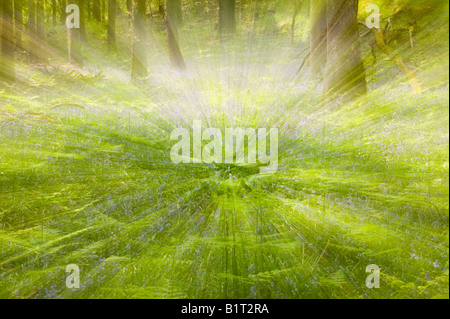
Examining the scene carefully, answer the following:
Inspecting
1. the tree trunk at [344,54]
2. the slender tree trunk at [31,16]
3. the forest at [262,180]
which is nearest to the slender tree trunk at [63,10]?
the slender tree trunk at [31,16]

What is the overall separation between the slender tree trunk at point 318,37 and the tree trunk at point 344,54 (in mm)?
333

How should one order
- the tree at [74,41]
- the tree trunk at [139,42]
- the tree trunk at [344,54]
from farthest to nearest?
the tree at [74,41], the tree trunk at [139,42], the tree trunk at [344,54]

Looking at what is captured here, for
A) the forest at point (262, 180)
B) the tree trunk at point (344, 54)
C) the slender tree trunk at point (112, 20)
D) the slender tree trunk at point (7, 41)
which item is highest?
the slender tree trunk at point (112, 20)

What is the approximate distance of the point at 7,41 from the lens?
9.48m

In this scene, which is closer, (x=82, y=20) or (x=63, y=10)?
(x=63, y=10)

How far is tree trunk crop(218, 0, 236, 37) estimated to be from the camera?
9586 millimetres

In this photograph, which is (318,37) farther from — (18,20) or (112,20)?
(18,20)

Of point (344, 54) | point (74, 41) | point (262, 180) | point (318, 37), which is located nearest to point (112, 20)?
point (74, 41)

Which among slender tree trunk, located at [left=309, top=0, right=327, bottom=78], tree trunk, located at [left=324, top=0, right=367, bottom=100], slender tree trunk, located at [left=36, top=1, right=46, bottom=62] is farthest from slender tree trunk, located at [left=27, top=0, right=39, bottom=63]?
tree trunk, located at [left=324, top=0, right=367, bottom=100]

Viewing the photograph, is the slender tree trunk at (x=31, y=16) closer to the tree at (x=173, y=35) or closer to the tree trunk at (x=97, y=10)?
the tree trunk at (x=97, y=10)

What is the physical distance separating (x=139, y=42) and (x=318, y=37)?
586cm

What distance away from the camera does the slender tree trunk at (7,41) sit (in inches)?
353

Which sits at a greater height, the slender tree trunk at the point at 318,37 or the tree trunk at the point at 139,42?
the tree trunk at the point at 139,42
